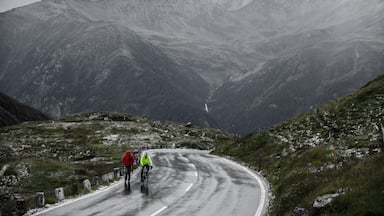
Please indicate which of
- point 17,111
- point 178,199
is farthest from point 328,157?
point 17,111

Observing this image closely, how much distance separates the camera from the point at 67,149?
3179 inches

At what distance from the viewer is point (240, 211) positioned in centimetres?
1925

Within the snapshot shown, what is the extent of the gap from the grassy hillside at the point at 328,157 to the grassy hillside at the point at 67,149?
13283mm

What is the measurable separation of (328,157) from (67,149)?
211ft

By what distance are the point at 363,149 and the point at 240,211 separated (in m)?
12.1

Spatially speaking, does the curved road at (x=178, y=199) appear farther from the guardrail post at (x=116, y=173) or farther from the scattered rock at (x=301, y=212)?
the scattered rock at (x=301, y=212)

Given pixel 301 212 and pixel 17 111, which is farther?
pixel 17 111

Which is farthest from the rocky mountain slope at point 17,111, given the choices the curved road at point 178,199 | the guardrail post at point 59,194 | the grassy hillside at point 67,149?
the guardrail post at point 59,194

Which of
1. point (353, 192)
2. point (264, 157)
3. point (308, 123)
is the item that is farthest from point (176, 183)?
Answer: point (308, 123)

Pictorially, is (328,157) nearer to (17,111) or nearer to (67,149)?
(67,149)

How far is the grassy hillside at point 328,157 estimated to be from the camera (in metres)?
13.8

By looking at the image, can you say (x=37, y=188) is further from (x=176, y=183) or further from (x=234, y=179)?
(x=234, y=179)

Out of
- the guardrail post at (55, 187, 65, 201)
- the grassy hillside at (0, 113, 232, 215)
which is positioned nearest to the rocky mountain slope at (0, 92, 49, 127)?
the grassy hillside at (0, 113, 232, 215)

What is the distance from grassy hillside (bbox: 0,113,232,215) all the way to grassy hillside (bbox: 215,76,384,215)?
13283 millimetres
